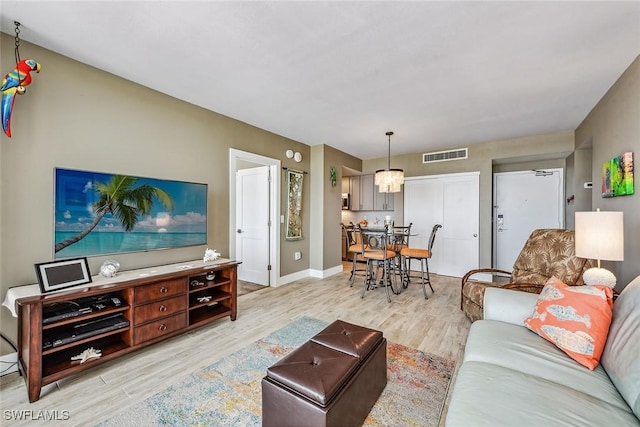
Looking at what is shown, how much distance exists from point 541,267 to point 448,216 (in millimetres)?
2493

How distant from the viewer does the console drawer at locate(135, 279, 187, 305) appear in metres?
2.24

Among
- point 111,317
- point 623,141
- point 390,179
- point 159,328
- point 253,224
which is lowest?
point 159,328

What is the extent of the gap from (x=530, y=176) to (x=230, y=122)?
5.53 metres

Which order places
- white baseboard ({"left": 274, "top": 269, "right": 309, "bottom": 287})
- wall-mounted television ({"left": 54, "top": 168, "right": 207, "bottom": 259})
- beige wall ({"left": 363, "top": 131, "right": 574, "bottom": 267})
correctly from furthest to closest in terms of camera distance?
white baseboard ({"left": 274, "top": 269, "right": 309, "bottom": 287}) → beige wall ({"left": 363, "top": 131, "right": 574, "bottom": 267}) → wall-mounted television ({"left": 54, "top": 168, "right": 207, "bottom": 259})

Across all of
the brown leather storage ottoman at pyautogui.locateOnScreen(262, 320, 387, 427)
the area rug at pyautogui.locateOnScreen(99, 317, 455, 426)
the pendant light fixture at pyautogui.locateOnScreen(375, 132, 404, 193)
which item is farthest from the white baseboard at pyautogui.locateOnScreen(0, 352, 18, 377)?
the pendant light fixture at pyautogui.locateOnScreen(375, 132, 404, 193)

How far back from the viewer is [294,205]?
4.81 metres

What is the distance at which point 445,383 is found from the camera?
1929 millimetres

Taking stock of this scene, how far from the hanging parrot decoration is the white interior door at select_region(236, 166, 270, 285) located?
2.84 meters

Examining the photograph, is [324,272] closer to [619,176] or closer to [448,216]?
[448,216]

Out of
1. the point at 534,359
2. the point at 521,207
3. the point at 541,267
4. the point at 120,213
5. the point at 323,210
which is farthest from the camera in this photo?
the point at 521,207

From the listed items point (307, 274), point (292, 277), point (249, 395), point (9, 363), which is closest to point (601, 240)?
point (249, 395)

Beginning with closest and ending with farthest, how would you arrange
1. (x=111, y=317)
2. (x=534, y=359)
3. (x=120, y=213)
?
(x=534, y=359) → (x=111, y=317) → (x=120, y=213)

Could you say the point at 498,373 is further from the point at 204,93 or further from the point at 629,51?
the point at 204,93

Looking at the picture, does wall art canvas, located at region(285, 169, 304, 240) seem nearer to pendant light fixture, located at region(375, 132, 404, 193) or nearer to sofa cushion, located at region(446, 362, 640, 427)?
pendant light fixture, located at region(375, 132, 404, 193)
